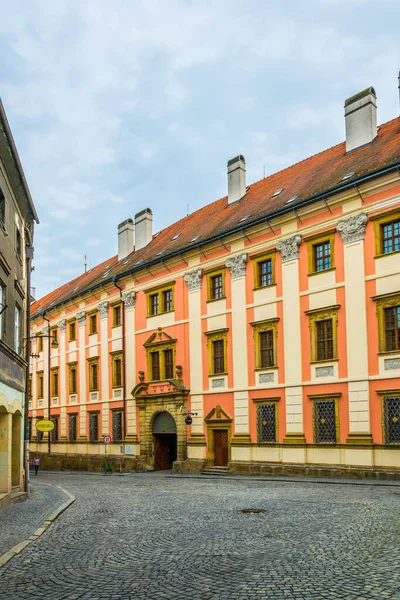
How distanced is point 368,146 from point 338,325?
862 centimetres

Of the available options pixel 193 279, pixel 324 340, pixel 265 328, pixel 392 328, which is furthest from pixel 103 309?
pixel 392 328

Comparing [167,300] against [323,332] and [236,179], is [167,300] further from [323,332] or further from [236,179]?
[323,332]

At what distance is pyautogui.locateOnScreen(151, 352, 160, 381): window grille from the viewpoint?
3906 cm

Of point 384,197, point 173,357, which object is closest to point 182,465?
point 173,357

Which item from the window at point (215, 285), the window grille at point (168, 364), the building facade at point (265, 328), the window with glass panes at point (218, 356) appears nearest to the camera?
the building facade at point (265, 328)

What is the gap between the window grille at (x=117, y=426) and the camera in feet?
137

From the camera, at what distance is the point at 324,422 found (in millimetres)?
28859

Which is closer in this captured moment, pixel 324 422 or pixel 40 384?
pixel 324 422

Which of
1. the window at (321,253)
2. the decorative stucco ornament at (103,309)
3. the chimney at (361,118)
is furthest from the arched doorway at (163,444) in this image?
the chimney at (361,118)

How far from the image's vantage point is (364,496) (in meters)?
19.4

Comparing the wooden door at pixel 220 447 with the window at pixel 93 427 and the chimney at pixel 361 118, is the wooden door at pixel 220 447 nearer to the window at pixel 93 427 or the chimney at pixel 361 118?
the window at pixel 93 427

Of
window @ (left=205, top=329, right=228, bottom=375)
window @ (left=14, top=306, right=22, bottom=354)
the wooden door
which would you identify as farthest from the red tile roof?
window @ (left=14, top=306, right=22, bottom=354)

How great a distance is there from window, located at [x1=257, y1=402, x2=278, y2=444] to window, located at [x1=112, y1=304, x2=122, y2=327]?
13861mm

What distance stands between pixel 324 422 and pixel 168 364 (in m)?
11.8
